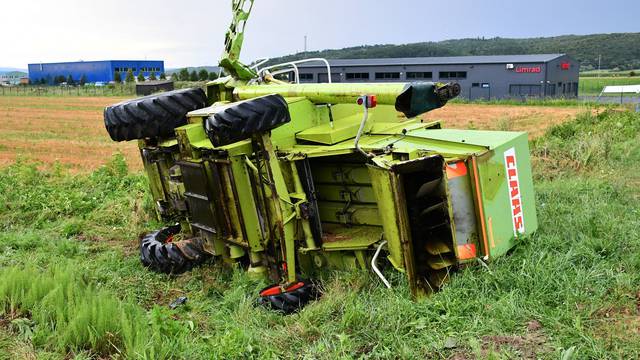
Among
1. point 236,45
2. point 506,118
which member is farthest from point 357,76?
point 236,45

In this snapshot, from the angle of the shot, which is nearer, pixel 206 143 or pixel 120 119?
pixel 206 143

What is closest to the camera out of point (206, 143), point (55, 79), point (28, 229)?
point (206, 143)

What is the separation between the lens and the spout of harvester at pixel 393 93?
486cm

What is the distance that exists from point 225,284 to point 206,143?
1406 mm

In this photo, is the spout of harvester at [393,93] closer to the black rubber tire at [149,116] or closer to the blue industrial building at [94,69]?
the black rubber tire at [149,116]

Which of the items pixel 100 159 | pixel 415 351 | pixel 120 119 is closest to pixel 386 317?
pixel 415 351

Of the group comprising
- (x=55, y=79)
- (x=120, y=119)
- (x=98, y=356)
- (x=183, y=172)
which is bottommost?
(x=98, y=356)

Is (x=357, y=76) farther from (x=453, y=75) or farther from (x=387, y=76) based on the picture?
(x=453, y=75)

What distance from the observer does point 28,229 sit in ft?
25.8

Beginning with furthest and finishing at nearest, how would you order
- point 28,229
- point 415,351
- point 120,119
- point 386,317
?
point 28,229 → point 120,119 → point 386,317 → point 415,351

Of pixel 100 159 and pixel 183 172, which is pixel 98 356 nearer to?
pixel 183 172

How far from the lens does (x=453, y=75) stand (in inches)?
1694

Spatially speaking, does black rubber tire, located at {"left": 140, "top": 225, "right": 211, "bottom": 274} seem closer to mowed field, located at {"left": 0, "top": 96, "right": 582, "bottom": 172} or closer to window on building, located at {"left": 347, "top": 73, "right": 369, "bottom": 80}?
mowed field, located at {"left": 0, "top": 96, "right": 582, "bottom": 172}

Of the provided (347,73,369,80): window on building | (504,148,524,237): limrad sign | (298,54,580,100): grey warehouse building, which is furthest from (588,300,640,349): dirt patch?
(347,73,369,80): window on building
